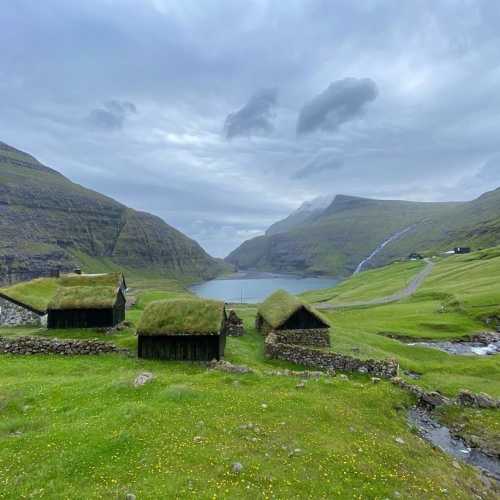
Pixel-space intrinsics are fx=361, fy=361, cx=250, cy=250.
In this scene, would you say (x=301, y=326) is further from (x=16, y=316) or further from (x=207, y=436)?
(x=16, y=316)

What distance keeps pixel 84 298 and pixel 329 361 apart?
29678 mm

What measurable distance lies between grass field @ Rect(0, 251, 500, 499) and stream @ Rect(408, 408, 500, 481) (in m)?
1.17

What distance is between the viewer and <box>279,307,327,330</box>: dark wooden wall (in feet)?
143

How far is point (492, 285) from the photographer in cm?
8956

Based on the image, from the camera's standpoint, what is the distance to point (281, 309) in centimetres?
4547

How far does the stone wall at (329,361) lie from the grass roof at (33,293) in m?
33.2

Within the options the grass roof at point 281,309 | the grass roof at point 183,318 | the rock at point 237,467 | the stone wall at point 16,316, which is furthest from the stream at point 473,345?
the stone wall at point 16,316

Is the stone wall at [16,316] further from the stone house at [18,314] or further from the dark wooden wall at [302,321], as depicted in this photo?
the dark wooden wall at [302,321]

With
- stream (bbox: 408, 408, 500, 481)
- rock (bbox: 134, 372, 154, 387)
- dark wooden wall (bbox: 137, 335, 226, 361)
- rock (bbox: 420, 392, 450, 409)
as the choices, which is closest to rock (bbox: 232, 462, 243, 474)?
rock (bbox: 134, 372, 154, 387)

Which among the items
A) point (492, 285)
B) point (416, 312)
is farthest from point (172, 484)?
point (492, 285)

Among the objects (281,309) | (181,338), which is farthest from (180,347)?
(281,309)

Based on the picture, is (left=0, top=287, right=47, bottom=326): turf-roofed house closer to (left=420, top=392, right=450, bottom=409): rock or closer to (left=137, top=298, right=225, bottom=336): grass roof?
(left=137, top=298, right=225, bottom=336): grass roof

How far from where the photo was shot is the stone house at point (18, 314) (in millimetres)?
49156

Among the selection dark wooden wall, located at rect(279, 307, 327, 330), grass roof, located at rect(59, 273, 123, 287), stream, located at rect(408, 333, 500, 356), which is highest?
grass roof, located at rect(59, 273, 123, 287)
